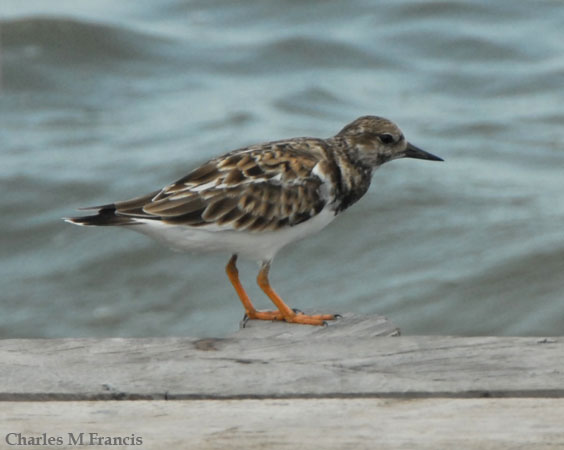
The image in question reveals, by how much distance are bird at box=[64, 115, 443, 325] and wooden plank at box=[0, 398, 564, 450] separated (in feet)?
3.96

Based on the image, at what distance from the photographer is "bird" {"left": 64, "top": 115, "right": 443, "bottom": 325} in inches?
175

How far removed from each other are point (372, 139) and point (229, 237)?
0.81 m

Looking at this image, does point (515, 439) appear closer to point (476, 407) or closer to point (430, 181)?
point (476, 407)

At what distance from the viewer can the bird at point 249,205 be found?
14.5 ft

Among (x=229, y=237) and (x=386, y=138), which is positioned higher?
(x=386, y=138)

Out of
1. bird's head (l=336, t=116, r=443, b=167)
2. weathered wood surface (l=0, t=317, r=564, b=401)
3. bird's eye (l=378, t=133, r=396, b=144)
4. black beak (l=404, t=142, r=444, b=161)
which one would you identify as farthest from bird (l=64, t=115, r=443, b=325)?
weathered wood surface (l=0, t=317, r=564, b=401)

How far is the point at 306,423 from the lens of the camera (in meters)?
2.98

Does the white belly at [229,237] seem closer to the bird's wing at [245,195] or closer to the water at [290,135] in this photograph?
the bird's wing at [245,195]

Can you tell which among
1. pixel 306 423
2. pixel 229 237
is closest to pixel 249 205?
pixel 229 237

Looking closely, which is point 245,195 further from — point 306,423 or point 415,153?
point 306,423

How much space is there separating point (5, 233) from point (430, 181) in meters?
3.76

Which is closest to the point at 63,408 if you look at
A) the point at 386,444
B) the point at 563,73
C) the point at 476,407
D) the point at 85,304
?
the point at 386,444

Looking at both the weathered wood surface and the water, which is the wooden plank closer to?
the weathered wood surface

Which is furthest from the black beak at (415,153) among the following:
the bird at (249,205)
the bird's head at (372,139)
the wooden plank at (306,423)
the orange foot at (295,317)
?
the wooden plank at (306,423)
